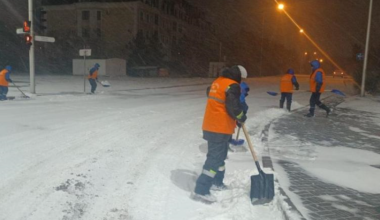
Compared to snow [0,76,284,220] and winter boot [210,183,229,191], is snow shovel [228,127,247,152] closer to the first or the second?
snow [0,76,284,220]

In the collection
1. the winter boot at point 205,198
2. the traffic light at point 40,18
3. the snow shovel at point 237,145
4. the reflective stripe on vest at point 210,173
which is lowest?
the winter boot at point 205,198

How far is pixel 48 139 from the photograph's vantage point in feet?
24.1

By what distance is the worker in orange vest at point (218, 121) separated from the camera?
4.29 m

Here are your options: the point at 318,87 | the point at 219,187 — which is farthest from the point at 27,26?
the point at 219,187

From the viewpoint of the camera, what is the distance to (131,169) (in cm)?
559

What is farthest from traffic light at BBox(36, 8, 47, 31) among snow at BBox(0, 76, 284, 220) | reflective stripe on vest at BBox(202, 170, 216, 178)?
reflective stripe on vest at BBox(202, 170, 216, 178)

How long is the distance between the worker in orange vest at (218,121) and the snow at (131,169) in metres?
0.24

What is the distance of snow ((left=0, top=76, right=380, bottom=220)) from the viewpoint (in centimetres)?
412

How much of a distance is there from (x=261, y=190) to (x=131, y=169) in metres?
2.23

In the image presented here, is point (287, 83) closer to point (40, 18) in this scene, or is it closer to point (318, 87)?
point (318, 87)

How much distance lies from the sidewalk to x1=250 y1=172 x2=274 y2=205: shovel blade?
0.36 meters

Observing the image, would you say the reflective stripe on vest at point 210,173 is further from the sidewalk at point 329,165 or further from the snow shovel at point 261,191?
the sidewalk at point 329,165

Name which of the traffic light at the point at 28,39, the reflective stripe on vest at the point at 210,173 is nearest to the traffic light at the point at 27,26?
the traffic light at the point at 28,39

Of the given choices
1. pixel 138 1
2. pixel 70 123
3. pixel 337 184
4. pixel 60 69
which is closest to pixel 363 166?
pixel 337 184
